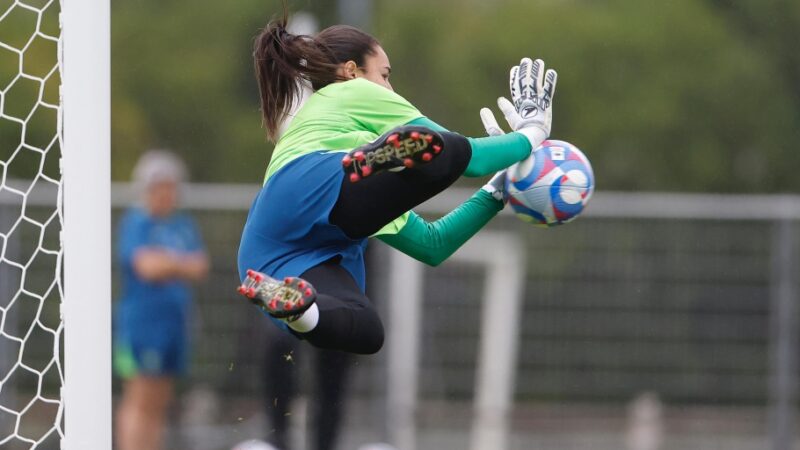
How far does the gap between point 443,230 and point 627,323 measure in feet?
14.2

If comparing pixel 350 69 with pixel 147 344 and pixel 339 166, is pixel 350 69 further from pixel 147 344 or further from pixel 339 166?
pixel 147 344

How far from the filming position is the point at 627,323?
8.84 meters

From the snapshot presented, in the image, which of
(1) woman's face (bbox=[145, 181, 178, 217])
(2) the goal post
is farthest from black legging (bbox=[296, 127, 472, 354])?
(1) woman's face (bbox=[145, 181, 178, 217])

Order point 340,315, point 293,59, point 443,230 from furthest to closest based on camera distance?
point 443,230 → point 293,59 → point 340,315

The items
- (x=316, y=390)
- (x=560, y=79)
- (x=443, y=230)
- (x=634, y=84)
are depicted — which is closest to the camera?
(x=443, y=230)

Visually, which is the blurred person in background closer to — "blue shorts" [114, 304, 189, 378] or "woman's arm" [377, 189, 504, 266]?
"blue shorts" [114, 304, 189, 378]

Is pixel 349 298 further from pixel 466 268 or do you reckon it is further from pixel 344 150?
pixel 466 268

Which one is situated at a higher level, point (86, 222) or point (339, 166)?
point (339, 166)

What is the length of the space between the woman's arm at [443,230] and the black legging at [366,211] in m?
0.52

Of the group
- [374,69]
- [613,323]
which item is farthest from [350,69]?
[613,323]

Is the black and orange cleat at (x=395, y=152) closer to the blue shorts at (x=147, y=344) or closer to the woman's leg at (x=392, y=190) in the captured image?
the woman's leg at (x=392, y=190)

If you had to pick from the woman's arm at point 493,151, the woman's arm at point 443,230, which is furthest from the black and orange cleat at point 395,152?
the woman's arm at point 443,230

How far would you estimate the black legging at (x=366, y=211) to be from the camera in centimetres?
401

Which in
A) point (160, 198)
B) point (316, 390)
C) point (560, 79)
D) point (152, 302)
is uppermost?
point (560, 79)
